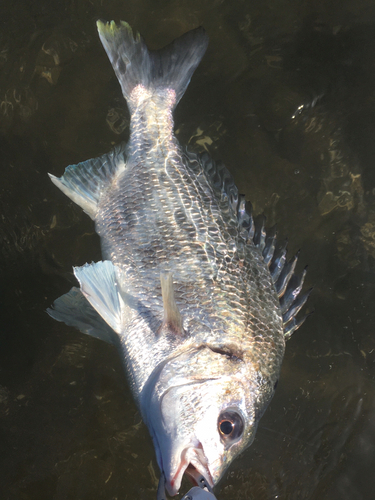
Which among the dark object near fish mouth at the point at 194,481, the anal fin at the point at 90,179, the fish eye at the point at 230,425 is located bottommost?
the dark object near fish mouth at the point at 194,481

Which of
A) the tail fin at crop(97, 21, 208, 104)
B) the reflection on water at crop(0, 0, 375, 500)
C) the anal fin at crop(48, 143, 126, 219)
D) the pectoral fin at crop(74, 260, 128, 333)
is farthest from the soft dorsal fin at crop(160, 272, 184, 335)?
the tail fin at crop(97, 21, 208, 104)

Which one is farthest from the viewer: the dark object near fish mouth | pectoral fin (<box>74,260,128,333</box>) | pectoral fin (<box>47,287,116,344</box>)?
pectoral fin (<box>47,287,116,344</box>)

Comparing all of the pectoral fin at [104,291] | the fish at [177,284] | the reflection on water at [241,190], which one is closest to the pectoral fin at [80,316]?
the fish at [177,284]

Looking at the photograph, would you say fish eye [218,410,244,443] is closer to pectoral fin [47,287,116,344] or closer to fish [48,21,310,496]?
fish [48,21,310,496]

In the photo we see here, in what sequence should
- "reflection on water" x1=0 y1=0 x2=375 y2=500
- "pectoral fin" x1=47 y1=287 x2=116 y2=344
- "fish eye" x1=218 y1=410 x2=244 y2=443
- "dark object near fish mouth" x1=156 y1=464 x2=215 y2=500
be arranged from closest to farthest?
1. "dark object near fish mouth" x1=156 y1=464 x2=215 y2=500
2. "fish eye" x1=218 y1=410 x2=244 y2=443
3. "pectoral fin" x1=47 y1=287 x2=116 y2=344
4. "reflection on water" x1=0 y1=0 x2=375 y2=500

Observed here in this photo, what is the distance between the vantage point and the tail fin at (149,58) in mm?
2326

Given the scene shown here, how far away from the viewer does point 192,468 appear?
5.29 ft

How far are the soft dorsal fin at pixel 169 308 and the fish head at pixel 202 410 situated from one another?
0.14 m

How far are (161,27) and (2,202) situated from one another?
175 centimetres

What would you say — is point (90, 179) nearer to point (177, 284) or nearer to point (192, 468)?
point (177, 284)

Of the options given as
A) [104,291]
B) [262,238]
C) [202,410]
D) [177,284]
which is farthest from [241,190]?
[202,410]

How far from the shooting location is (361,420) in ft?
9.12

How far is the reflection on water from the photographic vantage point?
2555 millimetres

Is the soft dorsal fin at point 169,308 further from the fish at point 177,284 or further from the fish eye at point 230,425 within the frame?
the fish eye at point 230,425
